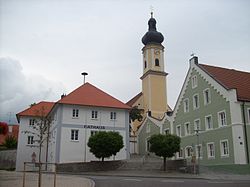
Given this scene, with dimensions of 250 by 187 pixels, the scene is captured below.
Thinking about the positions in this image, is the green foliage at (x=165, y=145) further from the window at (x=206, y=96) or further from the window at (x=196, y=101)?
the window at (x=196, y=101)

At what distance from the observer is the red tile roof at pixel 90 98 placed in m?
41.7

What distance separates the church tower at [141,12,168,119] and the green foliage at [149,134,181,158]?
31552 millimetres

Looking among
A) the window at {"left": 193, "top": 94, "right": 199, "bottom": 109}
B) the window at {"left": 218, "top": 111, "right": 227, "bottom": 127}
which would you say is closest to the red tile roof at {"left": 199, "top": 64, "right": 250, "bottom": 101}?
the window at {"left": 218, "top": 111, "right": 227, "bottom": 127}

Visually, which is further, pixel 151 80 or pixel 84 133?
pixel 151 80

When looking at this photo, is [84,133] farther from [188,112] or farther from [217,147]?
[217,147]

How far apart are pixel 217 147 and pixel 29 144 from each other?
93.3 feet

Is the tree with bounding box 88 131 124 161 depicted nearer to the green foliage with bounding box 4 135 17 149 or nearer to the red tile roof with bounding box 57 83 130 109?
the red tile roof with bounding box 57 83 130 109

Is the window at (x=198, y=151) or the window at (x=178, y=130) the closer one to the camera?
the window at (x=198, y=151)

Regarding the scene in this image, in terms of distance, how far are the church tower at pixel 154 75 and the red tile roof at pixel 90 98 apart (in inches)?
805

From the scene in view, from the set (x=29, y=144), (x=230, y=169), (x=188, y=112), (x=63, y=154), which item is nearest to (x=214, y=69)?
A: (x=188, y=112)

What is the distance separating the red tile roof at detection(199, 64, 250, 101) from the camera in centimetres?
3415

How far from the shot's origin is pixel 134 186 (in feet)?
57.6

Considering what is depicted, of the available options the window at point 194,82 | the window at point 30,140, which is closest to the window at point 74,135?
the window at point 30,140

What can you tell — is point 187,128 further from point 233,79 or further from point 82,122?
point 82,122
